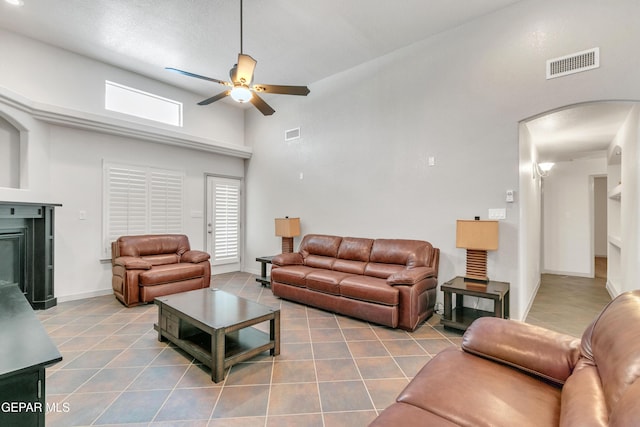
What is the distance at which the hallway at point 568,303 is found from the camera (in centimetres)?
350

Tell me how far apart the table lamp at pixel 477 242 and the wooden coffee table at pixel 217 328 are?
225cm

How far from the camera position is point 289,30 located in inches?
151

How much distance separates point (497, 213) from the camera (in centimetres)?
349

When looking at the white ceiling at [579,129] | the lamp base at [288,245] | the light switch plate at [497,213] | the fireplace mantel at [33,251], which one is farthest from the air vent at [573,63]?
the fireplace mantel at [33,251]

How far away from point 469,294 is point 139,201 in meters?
5.20

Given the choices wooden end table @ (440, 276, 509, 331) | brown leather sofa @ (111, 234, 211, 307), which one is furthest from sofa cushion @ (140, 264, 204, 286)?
wooden end table @ (440, 276, 509, 331)

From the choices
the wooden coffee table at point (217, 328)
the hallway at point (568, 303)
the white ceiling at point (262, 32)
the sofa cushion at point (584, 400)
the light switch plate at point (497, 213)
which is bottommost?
the hallway at point (568, 303)

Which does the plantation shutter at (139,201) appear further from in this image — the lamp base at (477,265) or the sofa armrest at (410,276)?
the lamp base at (477,265)

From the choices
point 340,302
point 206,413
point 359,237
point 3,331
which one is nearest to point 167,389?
point 206,413

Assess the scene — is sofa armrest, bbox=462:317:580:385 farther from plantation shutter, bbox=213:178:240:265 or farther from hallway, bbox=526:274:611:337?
plantation shutter, bbox=213:178:240:265

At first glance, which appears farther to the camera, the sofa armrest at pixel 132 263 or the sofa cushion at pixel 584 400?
the sofa armrest at pixel 132 263

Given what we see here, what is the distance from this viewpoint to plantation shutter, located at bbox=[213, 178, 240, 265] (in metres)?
6.24

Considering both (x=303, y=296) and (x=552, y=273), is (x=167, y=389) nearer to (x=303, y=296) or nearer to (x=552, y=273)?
(x=303, y=296)

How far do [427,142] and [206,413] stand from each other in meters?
3.77
